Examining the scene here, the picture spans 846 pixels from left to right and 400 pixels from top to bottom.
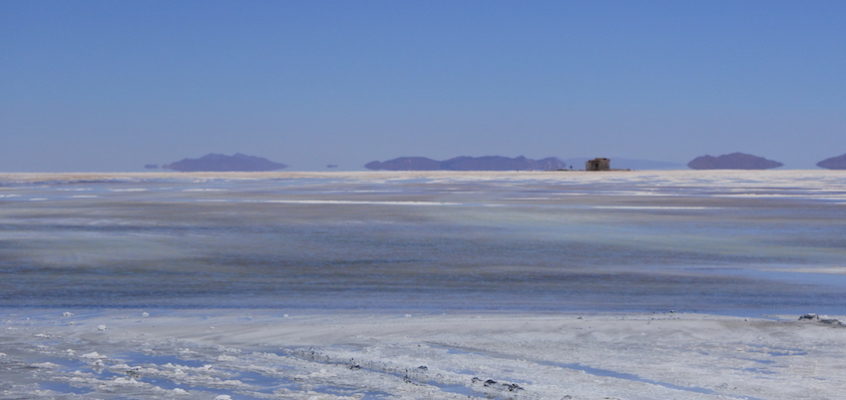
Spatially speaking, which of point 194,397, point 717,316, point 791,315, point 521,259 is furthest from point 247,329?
point 521,259

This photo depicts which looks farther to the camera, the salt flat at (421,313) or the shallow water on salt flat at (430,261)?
the shallow water on salt flat at (430,261)

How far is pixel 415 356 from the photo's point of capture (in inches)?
265

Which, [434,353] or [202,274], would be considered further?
[202,274]

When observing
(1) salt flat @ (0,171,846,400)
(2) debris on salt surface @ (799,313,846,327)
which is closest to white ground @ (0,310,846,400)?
(1) salt flat @ (0,171,846,400)

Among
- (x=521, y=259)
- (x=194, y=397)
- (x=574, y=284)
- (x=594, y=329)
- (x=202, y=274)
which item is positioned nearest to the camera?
(x=194, y=397)

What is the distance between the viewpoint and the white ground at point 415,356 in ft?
18.7

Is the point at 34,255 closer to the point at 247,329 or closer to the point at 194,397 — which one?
the point at 247,329

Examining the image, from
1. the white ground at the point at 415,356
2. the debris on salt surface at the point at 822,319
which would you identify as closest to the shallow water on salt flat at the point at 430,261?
the debris on salt surface at the point at 822,319

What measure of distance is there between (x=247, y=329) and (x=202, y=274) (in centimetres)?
426

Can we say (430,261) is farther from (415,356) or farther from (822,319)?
(415,356)

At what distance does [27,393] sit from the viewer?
220 inches

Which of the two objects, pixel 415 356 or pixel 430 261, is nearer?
pixel 415 356

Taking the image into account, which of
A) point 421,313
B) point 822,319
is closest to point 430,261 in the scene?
point 421,313

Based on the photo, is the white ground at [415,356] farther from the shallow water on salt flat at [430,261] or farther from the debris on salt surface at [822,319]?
the shallow water on salt flat at [430,261]
